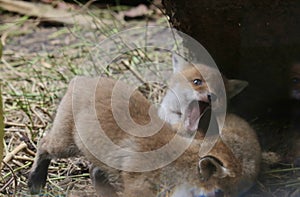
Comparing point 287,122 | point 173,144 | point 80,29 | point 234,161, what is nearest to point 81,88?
point 173,144

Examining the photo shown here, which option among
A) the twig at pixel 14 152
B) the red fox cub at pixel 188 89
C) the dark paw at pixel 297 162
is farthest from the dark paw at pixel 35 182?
the dark paw at pixel 297 162

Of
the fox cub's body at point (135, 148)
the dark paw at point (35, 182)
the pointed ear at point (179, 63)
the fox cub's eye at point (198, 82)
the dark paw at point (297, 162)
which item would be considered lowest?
the dark paw at point (35, 182)

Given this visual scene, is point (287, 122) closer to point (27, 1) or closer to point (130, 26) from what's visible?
point (130, 26)

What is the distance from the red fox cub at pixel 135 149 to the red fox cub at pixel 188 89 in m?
0.15

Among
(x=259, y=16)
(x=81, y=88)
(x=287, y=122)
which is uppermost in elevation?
(x=259, y=16)

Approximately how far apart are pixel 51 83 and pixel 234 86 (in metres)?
1.76

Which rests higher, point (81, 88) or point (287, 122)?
point (81, 88)

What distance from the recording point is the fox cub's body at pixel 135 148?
12.2 feet

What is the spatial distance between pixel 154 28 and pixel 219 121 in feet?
8.39

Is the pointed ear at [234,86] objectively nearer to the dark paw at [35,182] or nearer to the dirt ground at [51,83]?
the dirt ground at [51,83]

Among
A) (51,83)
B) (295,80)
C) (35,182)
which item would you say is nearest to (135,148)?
(35,182)

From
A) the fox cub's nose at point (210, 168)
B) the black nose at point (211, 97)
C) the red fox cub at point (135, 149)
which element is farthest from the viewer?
the black nose at point (211, 97)

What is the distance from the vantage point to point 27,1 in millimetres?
7543

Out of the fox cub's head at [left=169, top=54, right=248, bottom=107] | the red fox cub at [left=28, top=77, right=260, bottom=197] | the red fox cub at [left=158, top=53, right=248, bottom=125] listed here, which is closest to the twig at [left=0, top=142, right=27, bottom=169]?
the red fox cub at [left=28, top=77, right=260, bottom=197]
